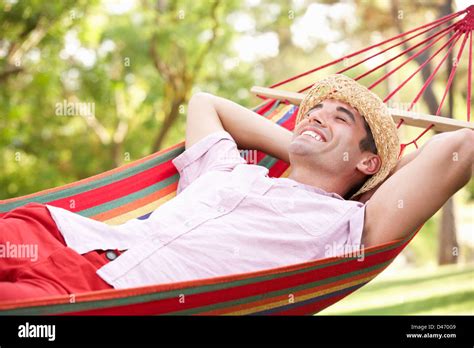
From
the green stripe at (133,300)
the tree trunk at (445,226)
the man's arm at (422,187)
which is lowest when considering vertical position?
the green stripe at (133,300)

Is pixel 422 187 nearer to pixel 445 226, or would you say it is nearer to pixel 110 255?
pixel 110 255

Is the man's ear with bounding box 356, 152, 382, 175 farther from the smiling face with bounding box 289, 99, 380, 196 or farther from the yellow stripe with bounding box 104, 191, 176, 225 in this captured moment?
the yellow stripe with bounding box 104, 191, 176, 225

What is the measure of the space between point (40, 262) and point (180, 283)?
1.11 feet

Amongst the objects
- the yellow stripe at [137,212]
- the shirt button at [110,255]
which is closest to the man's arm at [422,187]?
the shirt button at [110,255]

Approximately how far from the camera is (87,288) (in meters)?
1.76

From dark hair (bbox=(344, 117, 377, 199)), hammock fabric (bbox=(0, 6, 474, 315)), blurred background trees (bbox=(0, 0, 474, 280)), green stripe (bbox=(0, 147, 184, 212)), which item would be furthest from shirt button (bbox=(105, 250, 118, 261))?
blurred background trees (bbox=(0, 0, 474, 280))

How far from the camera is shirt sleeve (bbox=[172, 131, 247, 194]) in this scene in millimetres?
2221

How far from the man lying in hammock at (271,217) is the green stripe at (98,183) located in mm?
237

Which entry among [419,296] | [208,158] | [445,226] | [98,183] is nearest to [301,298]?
[208,158]

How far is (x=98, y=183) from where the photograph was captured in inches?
93.4

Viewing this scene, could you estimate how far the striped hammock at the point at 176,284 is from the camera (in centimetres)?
160

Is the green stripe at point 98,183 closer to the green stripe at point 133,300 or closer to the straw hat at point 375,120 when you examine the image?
the straw hat at point 375,120
